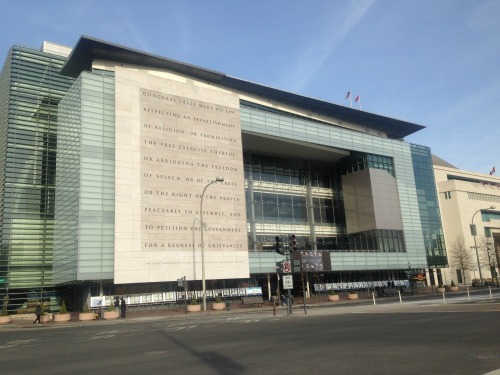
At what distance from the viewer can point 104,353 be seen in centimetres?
1418

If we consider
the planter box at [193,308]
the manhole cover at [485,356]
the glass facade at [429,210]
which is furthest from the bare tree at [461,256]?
the manhole cover at [485,356]

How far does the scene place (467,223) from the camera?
92562 millimetres

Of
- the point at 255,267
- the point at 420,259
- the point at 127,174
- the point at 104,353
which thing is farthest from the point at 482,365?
the point at 420,259

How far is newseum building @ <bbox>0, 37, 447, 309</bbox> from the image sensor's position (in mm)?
44938

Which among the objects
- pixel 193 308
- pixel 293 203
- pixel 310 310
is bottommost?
pixel 310 310

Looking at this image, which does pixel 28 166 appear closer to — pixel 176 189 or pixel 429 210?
pixel 176 189

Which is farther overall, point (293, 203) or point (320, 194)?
point (320, 194)

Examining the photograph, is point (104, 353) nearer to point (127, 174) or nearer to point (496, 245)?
point (127, 174)

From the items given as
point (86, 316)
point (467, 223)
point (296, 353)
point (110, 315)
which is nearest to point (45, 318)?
point (86, 316)

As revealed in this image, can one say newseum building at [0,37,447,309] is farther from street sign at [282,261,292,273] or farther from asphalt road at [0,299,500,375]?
asphalt road at [0,299,500,375]

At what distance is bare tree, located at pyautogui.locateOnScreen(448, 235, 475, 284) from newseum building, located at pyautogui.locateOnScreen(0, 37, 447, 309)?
54.7ft

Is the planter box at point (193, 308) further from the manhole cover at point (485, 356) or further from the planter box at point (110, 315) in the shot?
the manhole cover at point (485, 356)

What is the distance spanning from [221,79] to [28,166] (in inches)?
1020

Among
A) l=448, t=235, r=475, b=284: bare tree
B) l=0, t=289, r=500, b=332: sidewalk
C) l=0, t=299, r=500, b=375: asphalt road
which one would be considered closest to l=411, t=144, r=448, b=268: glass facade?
l=448, t=235, r=475, b=284: bare tree
